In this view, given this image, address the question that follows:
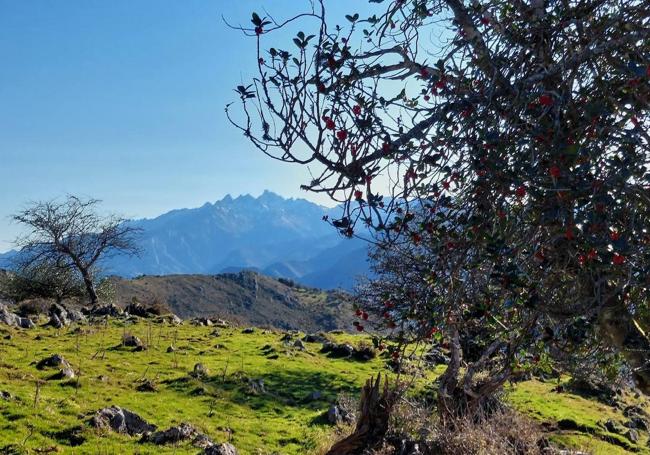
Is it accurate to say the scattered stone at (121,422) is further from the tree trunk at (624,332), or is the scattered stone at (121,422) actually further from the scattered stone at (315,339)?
the scattered stone at (315,339)

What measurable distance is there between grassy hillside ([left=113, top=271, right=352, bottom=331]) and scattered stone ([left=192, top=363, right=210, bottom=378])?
8533cm

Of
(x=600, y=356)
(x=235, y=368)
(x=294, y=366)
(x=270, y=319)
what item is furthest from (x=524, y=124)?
(x=270, y=319)

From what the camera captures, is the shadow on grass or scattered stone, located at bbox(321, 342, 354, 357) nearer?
the shadow on grass

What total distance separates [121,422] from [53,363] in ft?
24.4

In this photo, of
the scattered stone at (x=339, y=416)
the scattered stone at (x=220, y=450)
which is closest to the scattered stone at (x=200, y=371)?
the scattered stone at (x=339, y=416)

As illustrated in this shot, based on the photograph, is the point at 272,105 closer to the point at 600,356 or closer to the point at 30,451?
the point at 600,356

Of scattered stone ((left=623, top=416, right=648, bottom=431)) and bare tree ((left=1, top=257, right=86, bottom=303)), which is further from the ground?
bare tree ((left=1, top=257, right=86, bottom=303))

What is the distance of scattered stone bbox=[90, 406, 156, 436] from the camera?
44.4 feet

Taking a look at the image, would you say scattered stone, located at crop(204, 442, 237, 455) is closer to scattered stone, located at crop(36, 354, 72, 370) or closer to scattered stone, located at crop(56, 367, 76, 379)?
scattered stone, located at crop(56, 367, 76, 379)

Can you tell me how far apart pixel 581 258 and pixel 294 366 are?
79.2 feet

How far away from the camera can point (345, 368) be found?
28.3 metres

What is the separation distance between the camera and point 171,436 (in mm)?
13289

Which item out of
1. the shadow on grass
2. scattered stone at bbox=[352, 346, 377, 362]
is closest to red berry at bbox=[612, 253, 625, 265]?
the shadow on grass

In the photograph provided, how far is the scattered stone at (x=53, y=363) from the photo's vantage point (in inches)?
757
